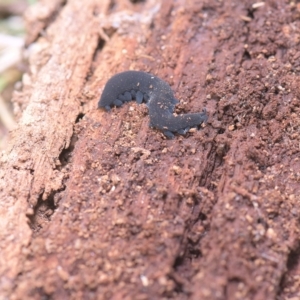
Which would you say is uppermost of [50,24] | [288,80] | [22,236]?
[50,24]

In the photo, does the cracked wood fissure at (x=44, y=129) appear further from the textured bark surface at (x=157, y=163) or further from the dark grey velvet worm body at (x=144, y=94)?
the dark grey velvet worm body at (x=144, y=94)

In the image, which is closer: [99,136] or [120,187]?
[120,187]

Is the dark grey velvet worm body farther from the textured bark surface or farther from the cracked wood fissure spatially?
the cracked wood fissure

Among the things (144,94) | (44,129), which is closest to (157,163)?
(144,94)

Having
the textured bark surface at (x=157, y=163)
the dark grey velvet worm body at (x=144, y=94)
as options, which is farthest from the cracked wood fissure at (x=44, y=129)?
the dark grey velvet worm body at (x=144, y=94)

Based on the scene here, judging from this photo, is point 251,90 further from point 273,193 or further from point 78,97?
point 78,97

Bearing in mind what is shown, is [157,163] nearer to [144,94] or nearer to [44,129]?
[144,94]

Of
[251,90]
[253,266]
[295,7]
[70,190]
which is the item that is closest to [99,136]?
[70,190]
